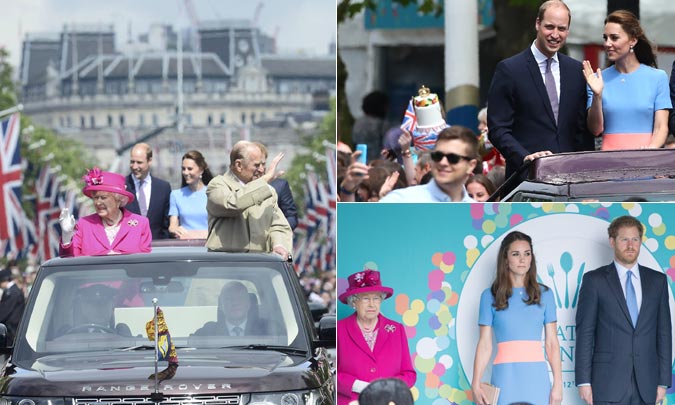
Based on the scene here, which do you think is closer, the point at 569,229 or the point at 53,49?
the point at 569,229

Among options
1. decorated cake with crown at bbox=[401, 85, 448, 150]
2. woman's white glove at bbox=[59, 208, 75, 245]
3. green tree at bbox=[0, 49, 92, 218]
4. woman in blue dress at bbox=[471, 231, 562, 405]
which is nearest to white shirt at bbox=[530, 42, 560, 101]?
decorated cake with crown at bbox=[401, 85, 448, 150]

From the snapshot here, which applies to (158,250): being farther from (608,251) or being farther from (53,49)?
(53,49)

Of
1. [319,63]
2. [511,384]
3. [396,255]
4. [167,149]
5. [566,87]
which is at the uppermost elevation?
[319,63]

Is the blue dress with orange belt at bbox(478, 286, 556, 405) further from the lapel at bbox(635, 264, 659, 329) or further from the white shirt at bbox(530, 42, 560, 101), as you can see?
the white shirt at bbox(530, 42, 560, 101)

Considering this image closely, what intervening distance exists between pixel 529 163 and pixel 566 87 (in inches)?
44.1

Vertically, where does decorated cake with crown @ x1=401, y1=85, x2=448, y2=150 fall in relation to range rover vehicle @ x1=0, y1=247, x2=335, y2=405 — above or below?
above

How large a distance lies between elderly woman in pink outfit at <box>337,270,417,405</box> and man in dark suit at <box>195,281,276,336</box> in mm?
1015

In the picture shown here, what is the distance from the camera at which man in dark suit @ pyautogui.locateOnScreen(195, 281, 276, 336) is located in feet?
28.7

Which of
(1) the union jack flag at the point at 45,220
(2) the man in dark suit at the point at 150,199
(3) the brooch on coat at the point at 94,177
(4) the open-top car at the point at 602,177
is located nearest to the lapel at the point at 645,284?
(4) the open-top car at the point at 602,177

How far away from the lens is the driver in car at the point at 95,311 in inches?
345

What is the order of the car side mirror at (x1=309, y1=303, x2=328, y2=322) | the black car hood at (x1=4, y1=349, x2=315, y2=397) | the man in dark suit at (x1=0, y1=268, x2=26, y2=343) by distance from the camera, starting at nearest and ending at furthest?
the black car hood at (x1=4, y1=349, x2=315, y2=397) → the car side mirror at (x1=309, y1=303, x2=328, y2=322) → the man in dark suit at (x1=0, y1=268, x2=26, y2=343)

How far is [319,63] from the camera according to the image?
637 ft

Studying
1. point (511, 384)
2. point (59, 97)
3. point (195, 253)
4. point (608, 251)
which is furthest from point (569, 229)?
point (59, 97)

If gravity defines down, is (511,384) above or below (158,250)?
below
